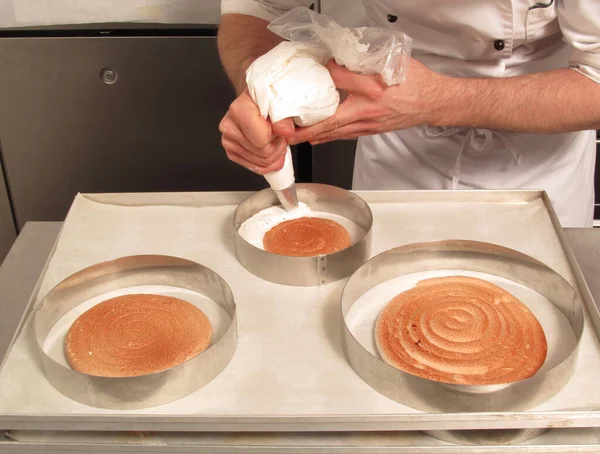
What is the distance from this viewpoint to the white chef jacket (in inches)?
48.6

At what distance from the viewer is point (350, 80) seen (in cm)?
117

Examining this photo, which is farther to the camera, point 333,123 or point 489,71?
point 489,71

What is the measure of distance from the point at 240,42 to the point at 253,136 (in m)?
0.49

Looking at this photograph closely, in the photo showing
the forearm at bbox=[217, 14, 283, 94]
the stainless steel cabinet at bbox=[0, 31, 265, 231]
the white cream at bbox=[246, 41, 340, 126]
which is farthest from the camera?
the stainless steel cabinet at bbox=[0, 31, 265, 231]

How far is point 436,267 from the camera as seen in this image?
3.82 ft

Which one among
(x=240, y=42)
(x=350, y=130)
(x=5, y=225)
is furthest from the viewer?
(x=5, y=225)

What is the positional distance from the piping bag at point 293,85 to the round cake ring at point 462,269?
0.24 m

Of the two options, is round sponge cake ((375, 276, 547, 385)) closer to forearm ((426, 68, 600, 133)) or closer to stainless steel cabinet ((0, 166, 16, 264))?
forearm ((426, 68, 600, 133))

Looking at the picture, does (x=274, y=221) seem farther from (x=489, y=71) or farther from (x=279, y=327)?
(x=489, y=71)

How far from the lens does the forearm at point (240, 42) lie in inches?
57.1

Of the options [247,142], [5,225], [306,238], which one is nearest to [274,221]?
[306,238]

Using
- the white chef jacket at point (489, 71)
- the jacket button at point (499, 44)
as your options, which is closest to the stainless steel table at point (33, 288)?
the white chef jacket at point (489, 71)

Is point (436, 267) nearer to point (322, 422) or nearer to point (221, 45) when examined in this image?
point (322, 422)

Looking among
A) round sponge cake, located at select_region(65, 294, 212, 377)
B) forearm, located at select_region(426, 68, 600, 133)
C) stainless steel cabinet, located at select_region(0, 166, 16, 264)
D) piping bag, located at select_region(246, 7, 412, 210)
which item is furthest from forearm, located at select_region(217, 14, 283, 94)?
stainless steel cabinet, located at select_region(0, 166, 16, 264)
